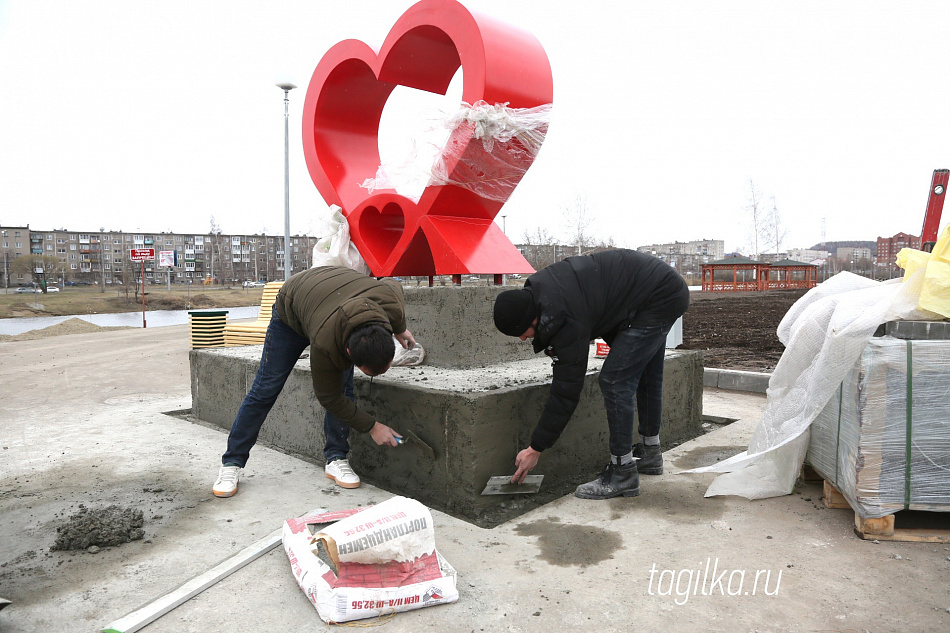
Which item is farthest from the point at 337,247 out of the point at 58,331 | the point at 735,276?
the point at 735,276

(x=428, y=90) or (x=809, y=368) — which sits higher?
(x=428, y=90)

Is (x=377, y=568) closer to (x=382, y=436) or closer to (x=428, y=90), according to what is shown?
(x=382, y=436)

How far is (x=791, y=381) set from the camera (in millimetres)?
3314

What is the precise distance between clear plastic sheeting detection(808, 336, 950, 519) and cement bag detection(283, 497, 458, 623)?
1.99 m

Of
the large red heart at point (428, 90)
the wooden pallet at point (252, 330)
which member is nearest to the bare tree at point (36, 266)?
the wooden pallet at point (252, 330)

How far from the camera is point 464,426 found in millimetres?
3100

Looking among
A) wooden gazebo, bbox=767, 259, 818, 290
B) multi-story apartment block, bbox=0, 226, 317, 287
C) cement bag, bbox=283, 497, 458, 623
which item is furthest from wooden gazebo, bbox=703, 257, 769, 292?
multi-story apartment block, bbox=0, 226, 317, 287

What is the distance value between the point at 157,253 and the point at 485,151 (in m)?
80.6

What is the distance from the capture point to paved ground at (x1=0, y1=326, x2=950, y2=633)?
210cm

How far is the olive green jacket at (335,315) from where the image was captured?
2711 millimetres

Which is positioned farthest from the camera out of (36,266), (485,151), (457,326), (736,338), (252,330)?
(36,266)

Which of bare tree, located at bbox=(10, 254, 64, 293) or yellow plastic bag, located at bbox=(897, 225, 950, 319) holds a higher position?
bare tree, located at bbox=(10, 254, 64, 293)

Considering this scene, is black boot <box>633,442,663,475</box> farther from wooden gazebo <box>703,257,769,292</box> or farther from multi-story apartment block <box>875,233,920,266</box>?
wooden gazebo <box>703,257,769,292</box>

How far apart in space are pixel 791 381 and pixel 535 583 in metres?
2.00
